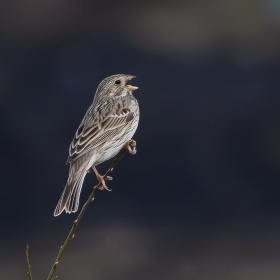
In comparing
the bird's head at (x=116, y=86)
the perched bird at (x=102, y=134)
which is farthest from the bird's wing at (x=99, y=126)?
the bird's head at (x=116, y=86)

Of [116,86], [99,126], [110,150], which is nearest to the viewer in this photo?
[110,150]

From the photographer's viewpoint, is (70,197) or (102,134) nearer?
(70,197)

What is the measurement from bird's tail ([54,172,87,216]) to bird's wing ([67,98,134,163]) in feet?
0.62

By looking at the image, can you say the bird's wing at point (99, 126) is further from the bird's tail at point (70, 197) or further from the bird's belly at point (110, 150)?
the bird's tail at point (70, 197)

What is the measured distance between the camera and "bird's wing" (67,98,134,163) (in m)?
4.39

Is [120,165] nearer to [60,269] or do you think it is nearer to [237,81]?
[60,269]

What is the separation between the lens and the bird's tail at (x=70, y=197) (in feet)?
12.6

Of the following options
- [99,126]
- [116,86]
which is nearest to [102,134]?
[99,126]

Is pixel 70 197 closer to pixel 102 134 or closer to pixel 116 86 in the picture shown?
pixel 102 134

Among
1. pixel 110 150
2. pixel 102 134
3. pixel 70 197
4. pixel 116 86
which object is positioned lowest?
pixel 70 197

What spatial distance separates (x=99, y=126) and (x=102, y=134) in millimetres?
83

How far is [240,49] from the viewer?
1043 centimetres

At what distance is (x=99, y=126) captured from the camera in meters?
4.66

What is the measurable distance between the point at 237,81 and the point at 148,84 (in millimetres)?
1422
